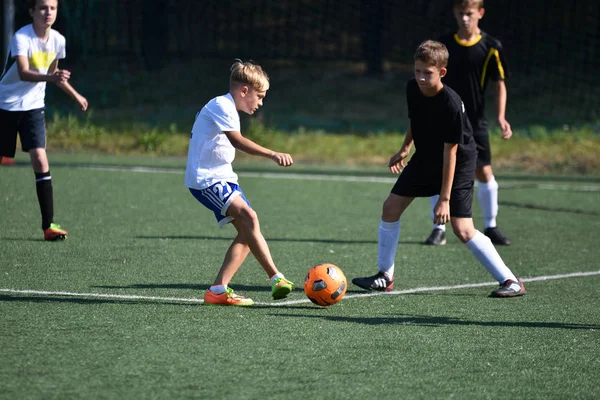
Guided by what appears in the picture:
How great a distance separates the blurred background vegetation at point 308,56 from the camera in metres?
18.7

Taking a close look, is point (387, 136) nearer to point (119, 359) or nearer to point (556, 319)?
point (556, 319)

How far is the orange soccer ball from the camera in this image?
239 inches

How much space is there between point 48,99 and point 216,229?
11245 millimetres

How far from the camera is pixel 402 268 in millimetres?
7633

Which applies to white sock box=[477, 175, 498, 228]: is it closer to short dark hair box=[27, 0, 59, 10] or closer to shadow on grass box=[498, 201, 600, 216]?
shadow on grass box=[498, 201, 600, 216]

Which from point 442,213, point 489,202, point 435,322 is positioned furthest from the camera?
point 489,202

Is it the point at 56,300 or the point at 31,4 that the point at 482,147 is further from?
the point at 56,300

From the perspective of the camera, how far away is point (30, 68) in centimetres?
822

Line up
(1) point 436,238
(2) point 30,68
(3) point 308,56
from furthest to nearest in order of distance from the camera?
(3) point 308,56 < (1) point 436,238 < (2) point 30,68

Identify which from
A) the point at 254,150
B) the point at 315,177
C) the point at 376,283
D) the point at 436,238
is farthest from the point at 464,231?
the point at 315,177

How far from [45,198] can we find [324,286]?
319cm

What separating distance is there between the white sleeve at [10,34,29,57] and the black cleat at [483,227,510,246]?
4.17m

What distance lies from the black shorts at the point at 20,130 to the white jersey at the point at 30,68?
6 centimetres

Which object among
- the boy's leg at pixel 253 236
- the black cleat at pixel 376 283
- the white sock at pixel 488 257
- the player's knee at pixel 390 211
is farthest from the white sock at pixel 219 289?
the white sock at pixel 488 257
